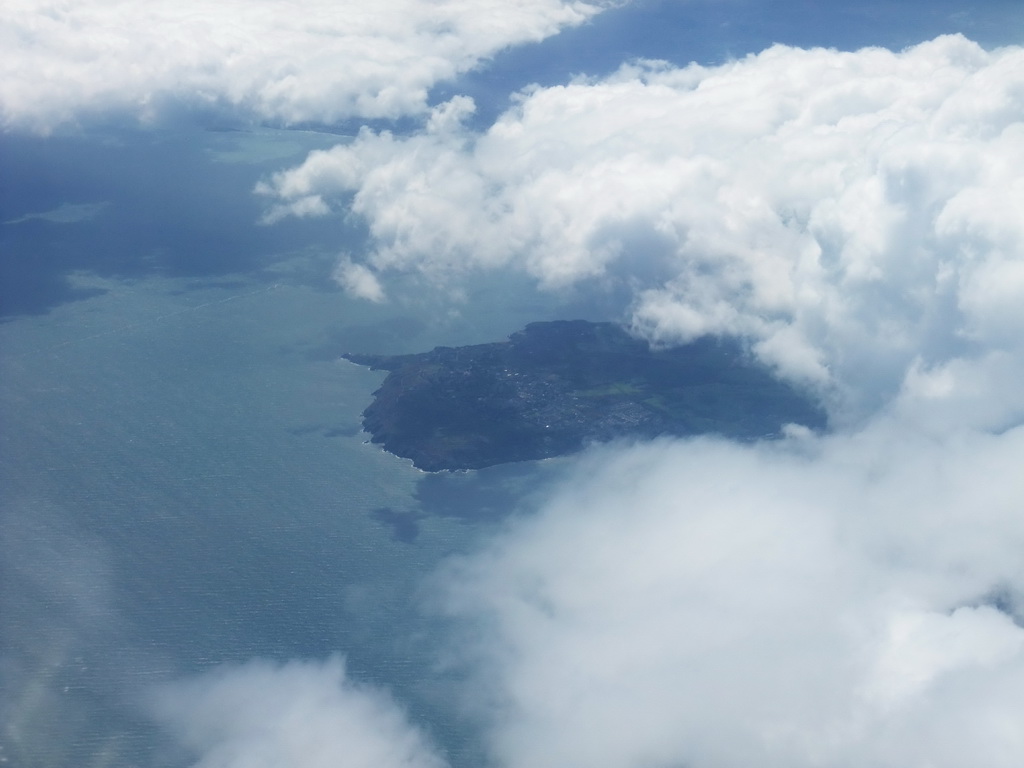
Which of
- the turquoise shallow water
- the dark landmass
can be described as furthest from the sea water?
the dark landmass

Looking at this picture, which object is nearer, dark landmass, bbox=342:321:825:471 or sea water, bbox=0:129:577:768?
sea water, bbox=0:129:577:768

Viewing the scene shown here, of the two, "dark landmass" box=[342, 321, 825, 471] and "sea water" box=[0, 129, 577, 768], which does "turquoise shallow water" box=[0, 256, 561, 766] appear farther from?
"dark landmass" box=[342, 321, 825, 471]

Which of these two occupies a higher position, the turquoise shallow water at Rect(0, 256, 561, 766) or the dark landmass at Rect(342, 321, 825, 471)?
the dark landmass at Rect(342, 321, 825, 471)

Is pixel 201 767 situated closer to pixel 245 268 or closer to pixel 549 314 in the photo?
pixel 549 314

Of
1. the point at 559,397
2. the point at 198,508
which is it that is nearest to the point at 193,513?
the point at 198,508

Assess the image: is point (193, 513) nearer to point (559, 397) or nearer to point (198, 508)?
point (198, 508)

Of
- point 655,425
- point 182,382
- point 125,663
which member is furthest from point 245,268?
point 125,663

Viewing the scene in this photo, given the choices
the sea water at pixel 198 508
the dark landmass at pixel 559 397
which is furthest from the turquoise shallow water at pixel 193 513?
the dark landmass at pixel 559 397
